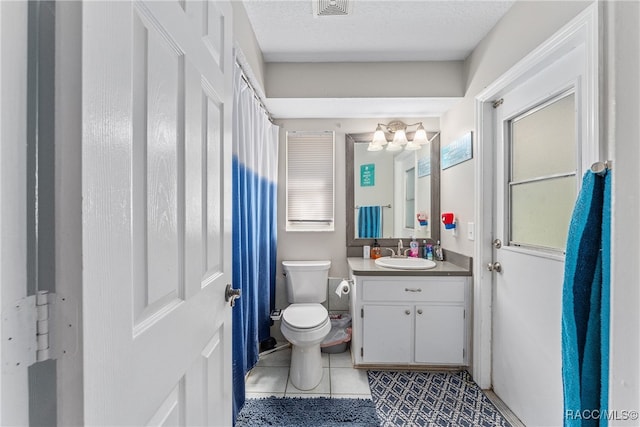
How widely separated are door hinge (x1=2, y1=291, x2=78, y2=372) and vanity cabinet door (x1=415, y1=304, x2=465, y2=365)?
201cm

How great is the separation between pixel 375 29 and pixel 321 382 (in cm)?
239

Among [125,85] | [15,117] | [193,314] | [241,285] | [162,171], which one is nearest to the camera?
[15,117]

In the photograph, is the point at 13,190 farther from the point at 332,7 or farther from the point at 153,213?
the point at 332,7

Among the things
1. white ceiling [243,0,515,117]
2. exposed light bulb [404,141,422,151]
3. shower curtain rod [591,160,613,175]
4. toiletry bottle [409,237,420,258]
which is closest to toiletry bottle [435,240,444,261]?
toiletry bottle [409,237,420,258]

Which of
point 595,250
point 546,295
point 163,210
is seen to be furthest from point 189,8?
point 546,295

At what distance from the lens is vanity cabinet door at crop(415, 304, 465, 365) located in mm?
1989

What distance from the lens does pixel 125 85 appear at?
1.52ft

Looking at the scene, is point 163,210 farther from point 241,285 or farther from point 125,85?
point 241,285

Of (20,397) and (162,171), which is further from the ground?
(162,171)

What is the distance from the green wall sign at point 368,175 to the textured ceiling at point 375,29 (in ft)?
2.89

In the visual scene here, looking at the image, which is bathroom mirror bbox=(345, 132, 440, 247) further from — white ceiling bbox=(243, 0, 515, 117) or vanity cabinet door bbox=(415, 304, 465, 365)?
vanity cabinet door bbox=(415, 304, 465, 365)

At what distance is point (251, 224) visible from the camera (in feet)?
5.75

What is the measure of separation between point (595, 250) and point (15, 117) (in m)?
1.40

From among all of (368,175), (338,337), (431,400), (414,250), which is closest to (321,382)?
(338,337)
